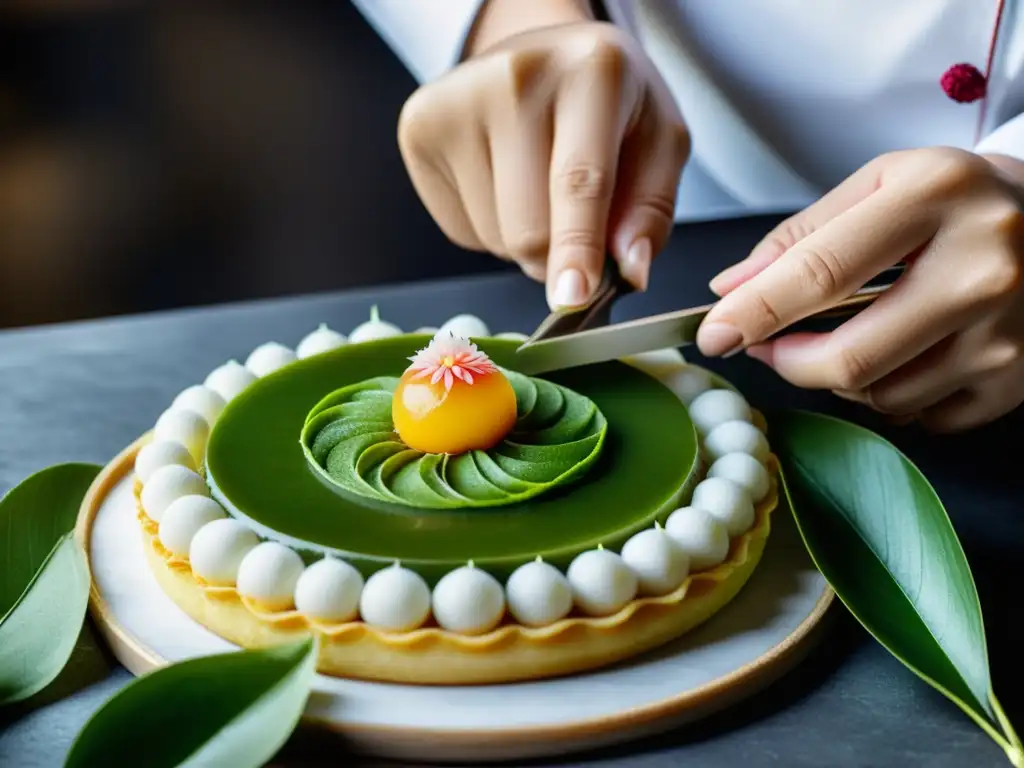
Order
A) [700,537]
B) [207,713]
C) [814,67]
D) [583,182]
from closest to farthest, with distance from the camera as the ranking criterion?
[207,713], [700,537], [583,182], [814,67]

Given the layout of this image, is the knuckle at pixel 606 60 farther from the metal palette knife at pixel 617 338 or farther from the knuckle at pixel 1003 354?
the knuckle at pixel 1003 354

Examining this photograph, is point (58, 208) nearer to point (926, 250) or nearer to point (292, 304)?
point (292, 304)

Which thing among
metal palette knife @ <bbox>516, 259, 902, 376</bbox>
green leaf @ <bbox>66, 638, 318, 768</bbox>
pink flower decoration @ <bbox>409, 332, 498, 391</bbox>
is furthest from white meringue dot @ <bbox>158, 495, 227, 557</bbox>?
metal palette knife @ <bbox>516, 259, 902, 376</bbox>

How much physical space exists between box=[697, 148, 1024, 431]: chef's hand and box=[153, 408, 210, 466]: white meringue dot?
2.51ft

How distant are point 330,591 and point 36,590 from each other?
388 millimetres

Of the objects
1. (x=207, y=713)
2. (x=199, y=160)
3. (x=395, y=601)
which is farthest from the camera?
(x=199, y=160)

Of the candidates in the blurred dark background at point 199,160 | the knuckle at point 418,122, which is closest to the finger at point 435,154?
the knuckle at point 418,122

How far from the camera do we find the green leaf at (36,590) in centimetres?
139

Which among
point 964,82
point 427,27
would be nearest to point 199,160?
point 427,27

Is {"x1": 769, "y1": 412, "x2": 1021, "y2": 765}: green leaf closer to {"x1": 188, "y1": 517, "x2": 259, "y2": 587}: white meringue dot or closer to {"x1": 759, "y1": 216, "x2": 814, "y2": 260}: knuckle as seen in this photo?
{"x1": 759, "y1": 216, "x2": 814, "y2": 260}: knuckle

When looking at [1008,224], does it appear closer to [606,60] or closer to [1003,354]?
[1003,354]

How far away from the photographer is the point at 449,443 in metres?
1.63

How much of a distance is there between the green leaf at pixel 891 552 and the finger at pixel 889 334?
0.08 metres

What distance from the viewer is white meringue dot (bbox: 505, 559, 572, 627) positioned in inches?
55.3
